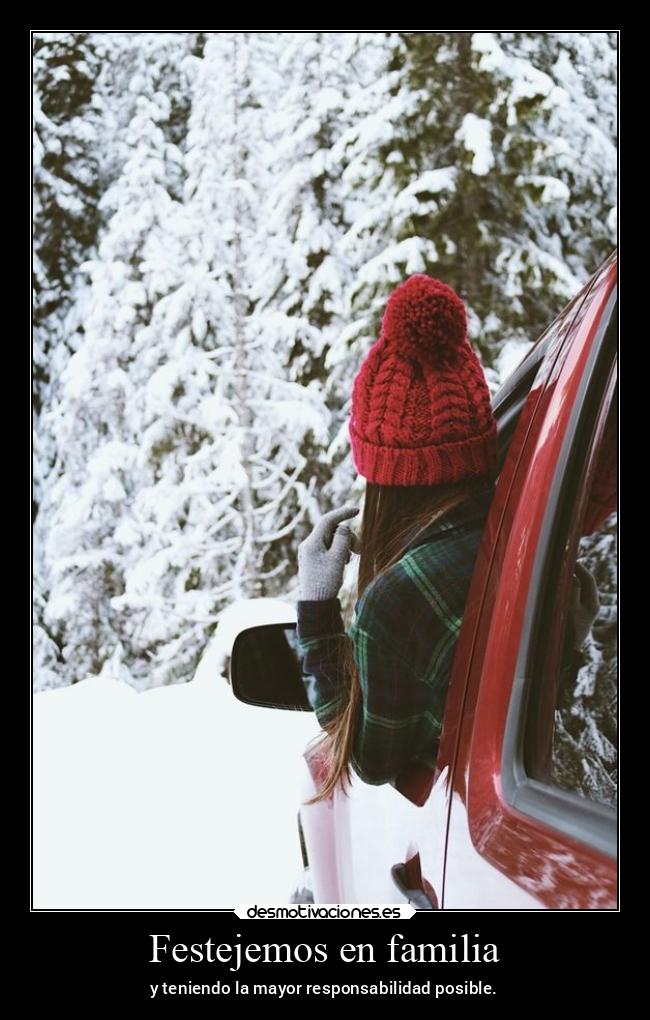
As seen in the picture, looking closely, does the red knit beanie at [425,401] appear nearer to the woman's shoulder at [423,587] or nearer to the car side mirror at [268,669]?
the woman's shoulder at [423,587]

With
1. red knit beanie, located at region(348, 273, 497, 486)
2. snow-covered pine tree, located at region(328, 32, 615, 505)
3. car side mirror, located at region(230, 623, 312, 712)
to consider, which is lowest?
car side mirror, located at region(230, 623, 312, 712)

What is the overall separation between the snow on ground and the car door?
2107mm

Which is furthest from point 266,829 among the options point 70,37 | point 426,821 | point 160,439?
point 70,37

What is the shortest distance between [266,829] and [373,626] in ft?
16.0

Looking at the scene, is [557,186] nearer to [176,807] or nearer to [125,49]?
[176,807]

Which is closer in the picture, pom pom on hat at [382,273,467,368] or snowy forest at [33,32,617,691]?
pom pom on hat at [382,273,467,368]

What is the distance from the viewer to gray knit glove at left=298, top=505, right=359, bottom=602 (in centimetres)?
214

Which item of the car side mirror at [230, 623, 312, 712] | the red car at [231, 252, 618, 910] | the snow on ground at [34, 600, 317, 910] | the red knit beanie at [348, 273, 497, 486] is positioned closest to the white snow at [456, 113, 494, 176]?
the snow on ground at [34, 600, 317, 910]

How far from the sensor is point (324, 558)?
7.10ft

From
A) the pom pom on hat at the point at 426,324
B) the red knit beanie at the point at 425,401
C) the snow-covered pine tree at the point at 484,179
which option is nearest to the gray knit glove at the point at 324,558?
the red knit beanie at the point at 425,401

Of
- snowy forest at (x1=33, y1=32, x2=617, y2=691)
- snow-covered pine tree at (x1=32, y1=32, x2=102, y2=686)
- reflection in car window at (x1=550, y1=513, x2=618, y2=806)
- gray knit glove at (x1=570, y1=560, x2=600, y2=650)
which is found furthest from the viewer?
snow-covered pine tree at (x1=32, y1=32, x2=102, y2=686)

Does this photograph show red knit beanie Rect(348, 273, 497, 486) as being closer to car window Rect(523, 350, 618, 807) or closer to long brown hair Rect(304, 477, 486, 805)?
long brown hair Rect(304, 477, 486, 805)

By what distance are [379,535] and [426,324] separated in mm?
477

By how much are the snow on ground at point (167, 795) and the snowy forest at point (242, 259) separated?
400cm
